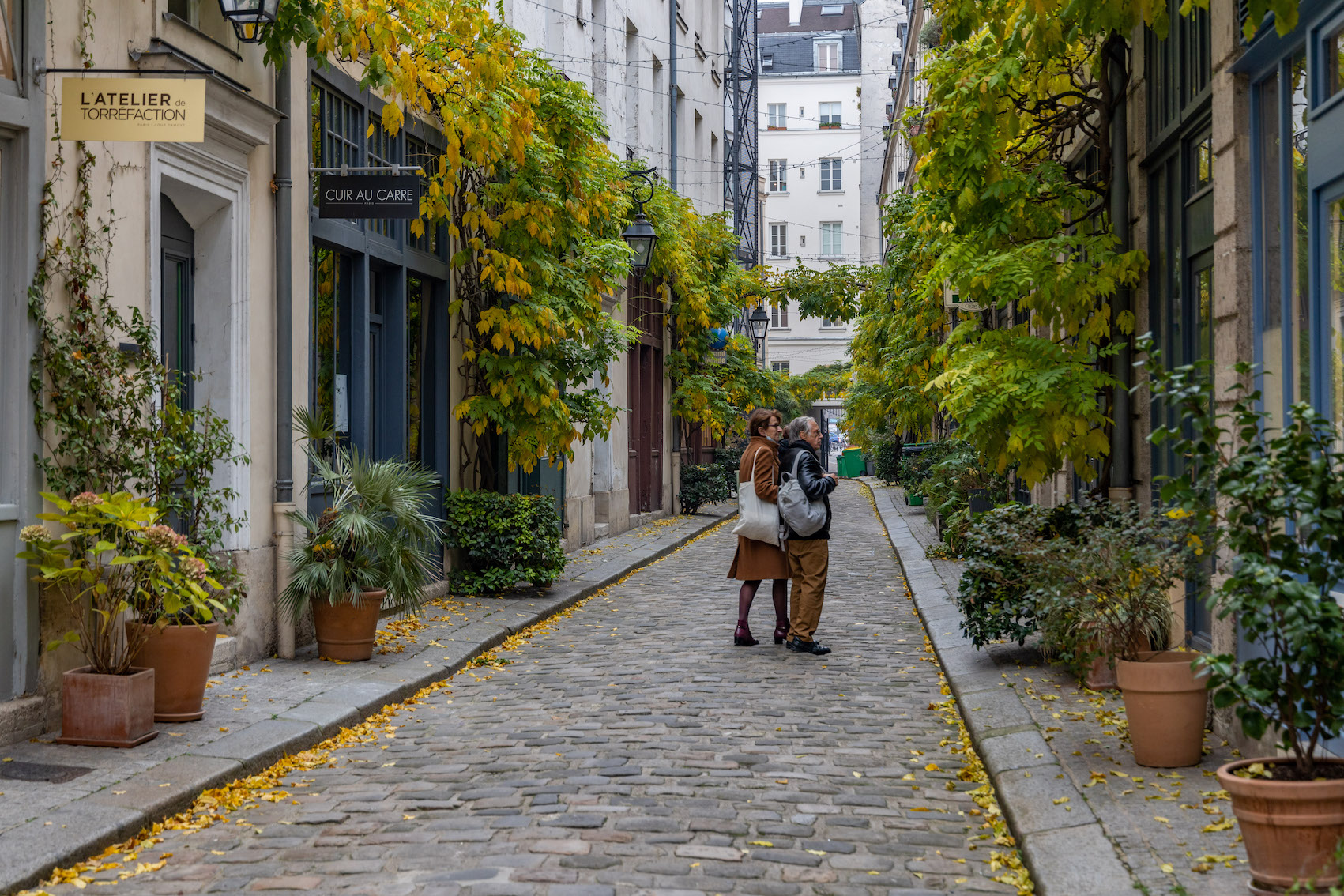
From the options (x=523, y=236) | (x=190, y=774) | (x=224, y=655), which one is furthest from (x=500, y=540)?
(x=190, y=774)

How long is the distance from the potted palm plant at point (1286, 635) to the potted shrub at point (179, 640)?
4733 millimetres

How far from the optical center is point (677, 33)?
27109 mm

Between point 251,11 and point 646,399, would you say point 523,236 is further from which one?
point 646,399

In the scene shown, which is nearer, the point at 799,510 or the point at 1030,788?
the point at 1030,788

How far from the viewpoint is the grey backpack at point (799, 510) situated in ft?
31.9

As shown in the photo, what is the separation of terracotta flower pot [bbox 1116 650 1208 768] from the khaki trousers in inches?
158

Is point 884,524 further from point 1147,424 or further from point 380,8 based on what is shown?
point 380,8

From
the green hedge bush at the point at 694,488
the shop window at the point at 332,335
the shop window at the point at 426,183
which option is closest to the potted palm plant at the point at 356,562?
the shop window at the point at 332,335

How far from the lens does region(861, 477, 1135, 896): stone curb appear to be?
4.51 meters

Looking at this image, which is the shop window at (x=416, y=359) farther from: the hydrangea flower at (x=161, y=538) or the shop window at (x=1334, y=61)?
the shop window at (x=1334, y=61)

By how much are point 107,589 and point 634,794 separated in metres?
2.81

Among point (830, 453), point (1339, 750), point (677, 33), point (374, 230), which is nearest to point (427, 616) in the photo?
point (374, 230)

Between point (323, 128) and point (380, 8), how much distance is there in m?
2.61

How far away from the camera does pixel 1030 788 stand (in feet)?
18.6
